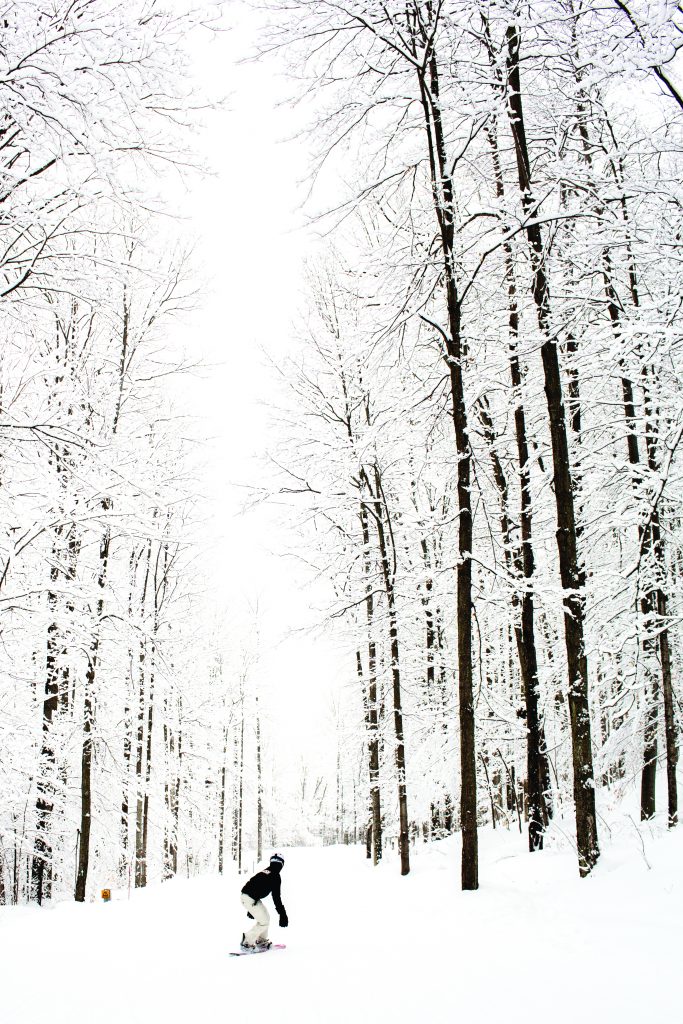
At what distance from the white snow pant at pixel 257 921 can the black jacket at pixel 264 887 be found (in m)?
0.07

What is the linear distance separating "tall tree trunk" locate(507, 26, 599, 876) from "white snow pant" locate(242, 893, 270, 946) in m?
3.56

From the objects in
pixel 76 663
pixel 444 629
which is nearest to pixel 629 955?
pixel 444 629

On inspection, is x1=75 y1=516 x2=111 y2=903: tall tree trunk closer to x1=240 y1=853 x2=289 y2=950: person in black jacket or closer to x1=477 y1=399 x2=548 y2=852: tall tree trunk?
x1=240 y1=853 x2=289 y2=950: person in black jacket

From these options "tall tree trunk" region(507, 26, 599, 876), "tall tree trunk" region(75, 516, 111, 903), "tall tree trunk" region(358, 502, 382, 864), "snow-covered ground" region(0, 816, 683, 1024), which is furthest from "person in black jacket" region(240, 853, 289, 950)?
"tall tree trunk" region(358, 502, 382, 864)

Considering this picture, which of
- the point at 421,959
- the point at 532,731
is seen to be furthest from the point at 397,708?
the point at 421,959

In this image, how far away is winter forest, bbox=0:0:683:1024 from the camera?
607 cm

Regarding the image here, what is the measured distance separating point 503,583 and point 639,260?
5.19m

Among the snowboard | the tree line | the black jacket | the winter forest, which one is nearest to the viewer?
the winter forest

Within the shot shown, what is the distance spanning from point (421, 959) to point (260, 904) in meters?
2.35

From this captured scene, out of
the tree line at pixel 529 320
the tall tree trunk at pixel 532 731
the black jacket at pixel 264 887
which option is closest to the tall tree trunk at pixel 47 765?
the tree line at pixel 529 320

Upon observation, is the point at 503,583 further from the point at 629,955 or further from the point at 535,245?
the point at 629,955

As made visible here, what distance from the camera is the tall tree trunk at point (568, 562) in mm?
7043

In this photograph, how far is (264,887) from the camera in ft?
24.1

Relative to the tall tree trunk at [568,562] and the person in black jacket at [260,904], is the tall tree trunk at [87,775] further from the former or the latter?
the tall tree trunk at [568,562]
